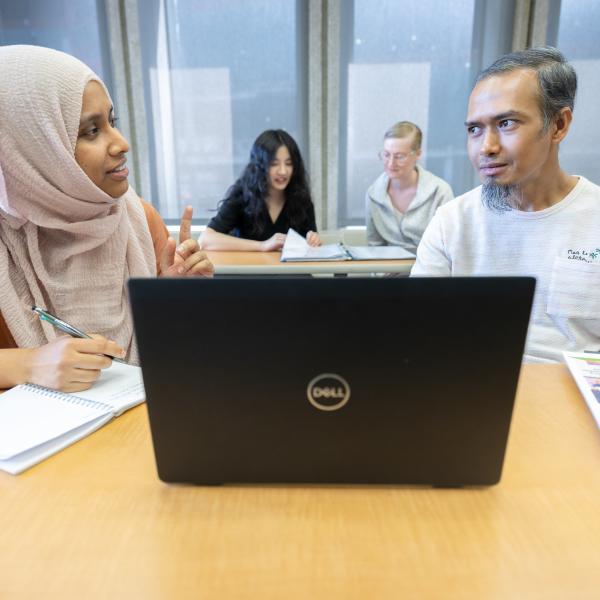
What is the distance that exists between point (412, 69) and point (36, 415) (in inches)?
147

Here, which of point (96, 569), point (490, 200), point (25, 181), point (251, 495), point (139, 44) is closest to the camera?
point (96, 569)

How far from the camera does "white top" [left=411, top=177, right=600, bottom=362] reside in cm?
122

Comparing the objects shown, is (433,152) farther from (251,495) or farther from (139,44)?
(251,495)

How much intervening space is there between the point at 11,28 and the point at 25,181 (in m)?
3.47

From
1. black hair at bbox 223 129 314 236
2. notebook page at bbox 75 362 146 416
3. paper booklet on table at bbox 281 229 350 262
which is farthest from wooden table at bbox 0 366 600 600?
black hair at bbox 223 129 314 236

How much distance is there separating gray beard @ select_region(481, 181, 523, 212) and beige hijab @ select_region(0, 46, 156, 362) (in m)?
0.92

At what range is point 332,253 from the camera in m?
2.38

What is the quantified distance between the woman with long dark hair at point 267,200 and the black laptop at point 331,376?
86.4 inches

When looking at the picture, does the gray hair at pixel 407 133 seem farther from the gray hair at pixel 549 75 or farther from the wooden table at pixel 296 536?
the wooden table at pixel 296 536

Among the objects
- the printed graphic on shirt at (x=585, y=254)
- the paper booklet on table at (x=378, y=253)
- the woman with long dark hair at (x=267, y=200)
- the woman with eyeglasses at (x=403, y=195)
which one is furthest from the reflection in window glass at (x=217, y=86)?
the printed graphic on shirt at (x=585, y=254)

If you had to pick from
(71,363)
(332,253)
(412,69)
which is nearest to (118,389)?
(71,363)

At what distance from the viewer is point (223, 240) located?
2713 millimetres

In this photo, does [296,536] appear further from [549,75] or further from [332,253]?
[332,253]

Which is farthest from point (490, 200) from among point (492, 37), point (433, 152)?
point (492, 37)
